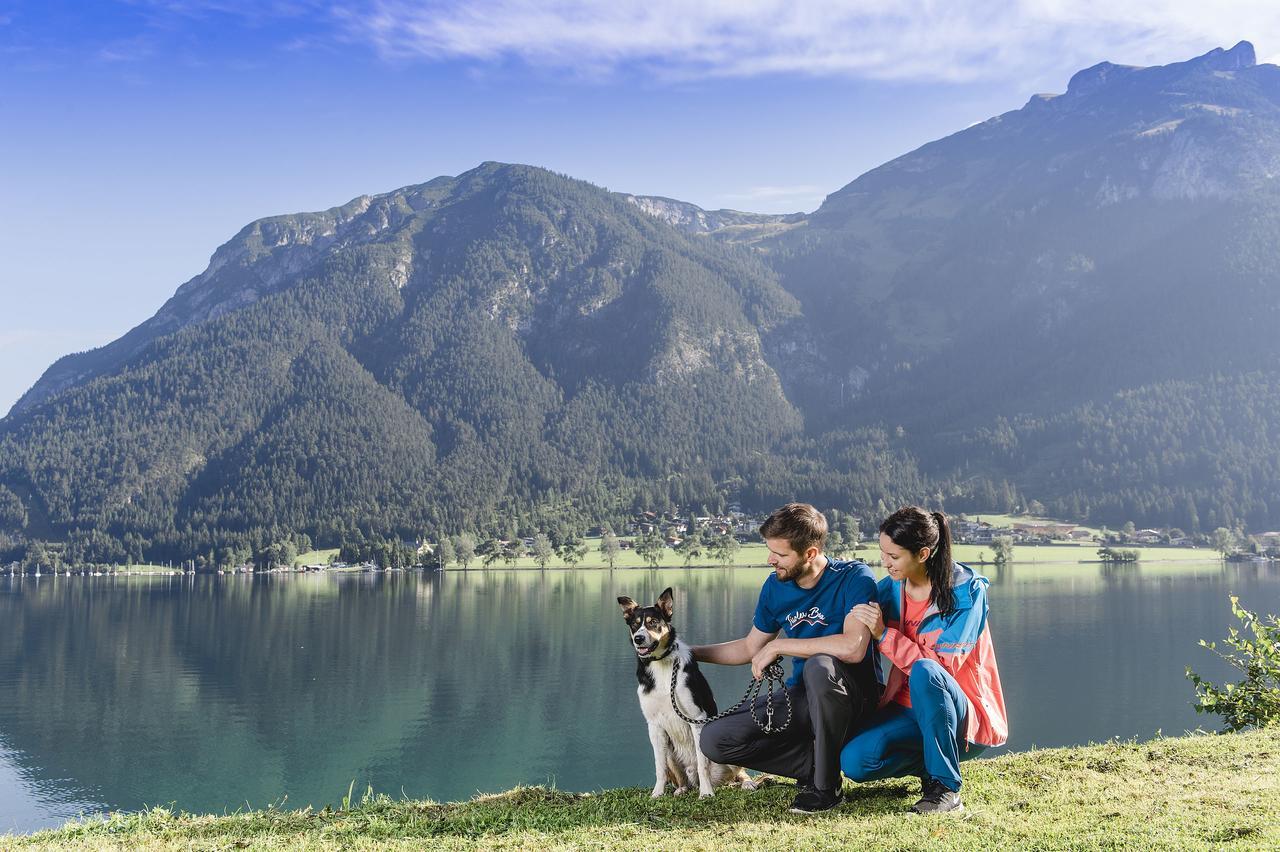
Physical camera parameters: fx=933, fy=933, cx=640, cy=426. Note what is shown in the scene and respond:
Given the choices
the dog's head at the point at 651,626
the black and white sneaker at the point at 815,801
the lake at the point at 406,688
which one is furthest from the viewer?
the lake at the point at 406,688

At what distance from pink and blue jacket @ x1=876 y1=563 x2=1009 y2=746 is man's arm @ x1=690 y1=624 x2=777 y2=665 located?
904mm

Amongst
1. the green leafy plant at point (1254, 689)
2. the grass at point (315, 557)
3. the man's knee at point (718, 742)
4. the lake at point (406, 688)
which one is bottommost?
the grass at point (315, 557)

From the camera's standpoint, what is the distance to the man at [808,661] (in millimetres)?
6430

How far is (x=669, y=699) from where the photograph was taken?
743 cm

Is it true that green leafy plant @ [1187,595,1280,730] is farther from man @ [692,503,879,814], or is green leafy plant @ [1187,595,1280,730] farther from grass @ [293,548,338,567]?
grass @ [293,548,338,567]

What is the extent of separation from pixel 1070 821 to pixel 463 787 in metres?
29.1

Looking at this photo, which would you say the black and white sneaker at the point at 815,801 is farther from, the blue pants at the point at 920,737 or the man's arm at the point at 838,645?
the man's arm at the point at 838,645

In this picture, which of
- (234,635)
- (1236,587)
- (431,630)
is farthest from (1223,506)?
(234,635)

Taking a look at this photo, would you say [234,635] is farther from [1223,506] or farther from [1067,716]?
[1223,506]

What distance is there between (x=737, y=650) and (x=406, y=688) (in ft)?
153

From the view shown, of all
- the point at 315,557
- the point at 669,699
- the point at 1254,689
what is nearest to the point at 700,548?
the point at 315,557

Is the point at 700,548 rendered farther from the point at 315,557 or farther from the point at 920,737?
the point at 920,737

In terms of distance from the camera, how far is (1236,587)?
9169cm

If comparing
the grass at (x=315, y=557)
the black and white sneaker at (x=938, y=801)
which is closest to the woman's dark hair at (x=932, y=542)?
the black and white sneaker at (x=938, y=801)
